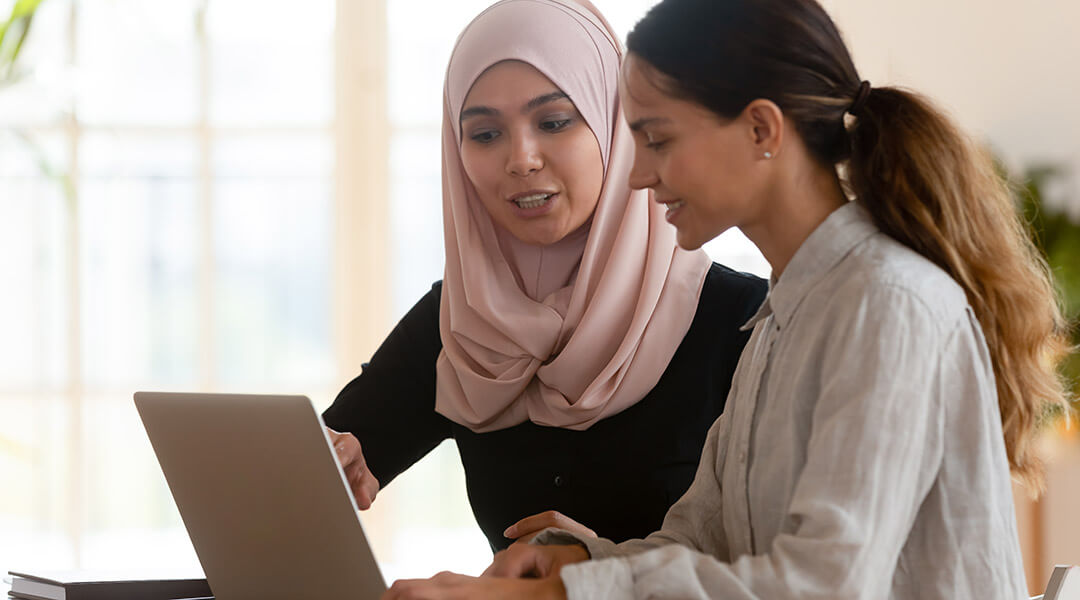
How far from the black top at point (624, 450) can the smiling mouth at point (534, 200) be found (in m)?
0.26

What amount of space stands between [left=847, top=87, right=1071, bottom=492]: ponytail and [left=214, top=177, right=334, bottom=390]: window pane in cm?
274

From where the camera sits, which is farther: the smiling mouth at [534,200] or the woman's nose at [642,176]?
the smiling mouth at [534,200]

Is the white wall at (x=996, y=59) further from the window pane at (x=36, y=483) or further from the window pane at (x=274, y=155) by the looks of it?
the window pane at (x=36, y=483)

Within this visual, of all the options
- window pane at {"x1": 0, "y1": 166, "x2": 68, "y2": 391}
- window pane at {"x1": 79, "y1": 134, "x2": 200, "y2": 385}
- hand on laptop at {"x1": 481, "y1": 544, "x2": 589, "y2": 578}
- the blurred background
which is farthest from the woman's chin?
window pane at {"x1": 0, "y1": 166, "x2": 68, "y2": 391}

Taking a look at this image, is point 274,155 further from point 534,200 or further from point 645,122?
point 645,122

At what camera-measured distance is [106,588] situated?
1247 mm

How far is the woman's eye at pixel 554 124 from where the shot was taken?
1490mm

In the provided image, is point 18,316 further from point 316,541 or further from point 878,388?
point 878,388

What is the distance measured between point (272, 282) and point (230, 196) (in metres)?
0.32

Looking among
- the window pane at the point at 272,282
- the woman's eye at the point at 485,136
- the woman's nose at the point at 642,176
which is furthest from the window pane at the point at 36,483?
the woman's nose at the point at 642,176

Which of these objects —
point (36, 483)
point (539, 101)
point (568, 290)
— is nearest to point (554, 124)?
point (539, 101)

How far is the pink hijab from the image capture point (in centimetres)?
148

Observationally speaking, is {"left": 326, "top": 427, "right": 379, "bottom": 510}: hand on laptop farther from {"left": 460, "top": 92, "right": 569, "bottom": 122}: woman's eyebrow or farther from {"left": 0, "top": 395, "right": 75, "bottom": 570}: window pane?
{"left": 0, "top": 395, "right": 75, "bottom": 570}: window pane

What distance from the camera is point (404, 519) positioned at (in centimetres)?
358
